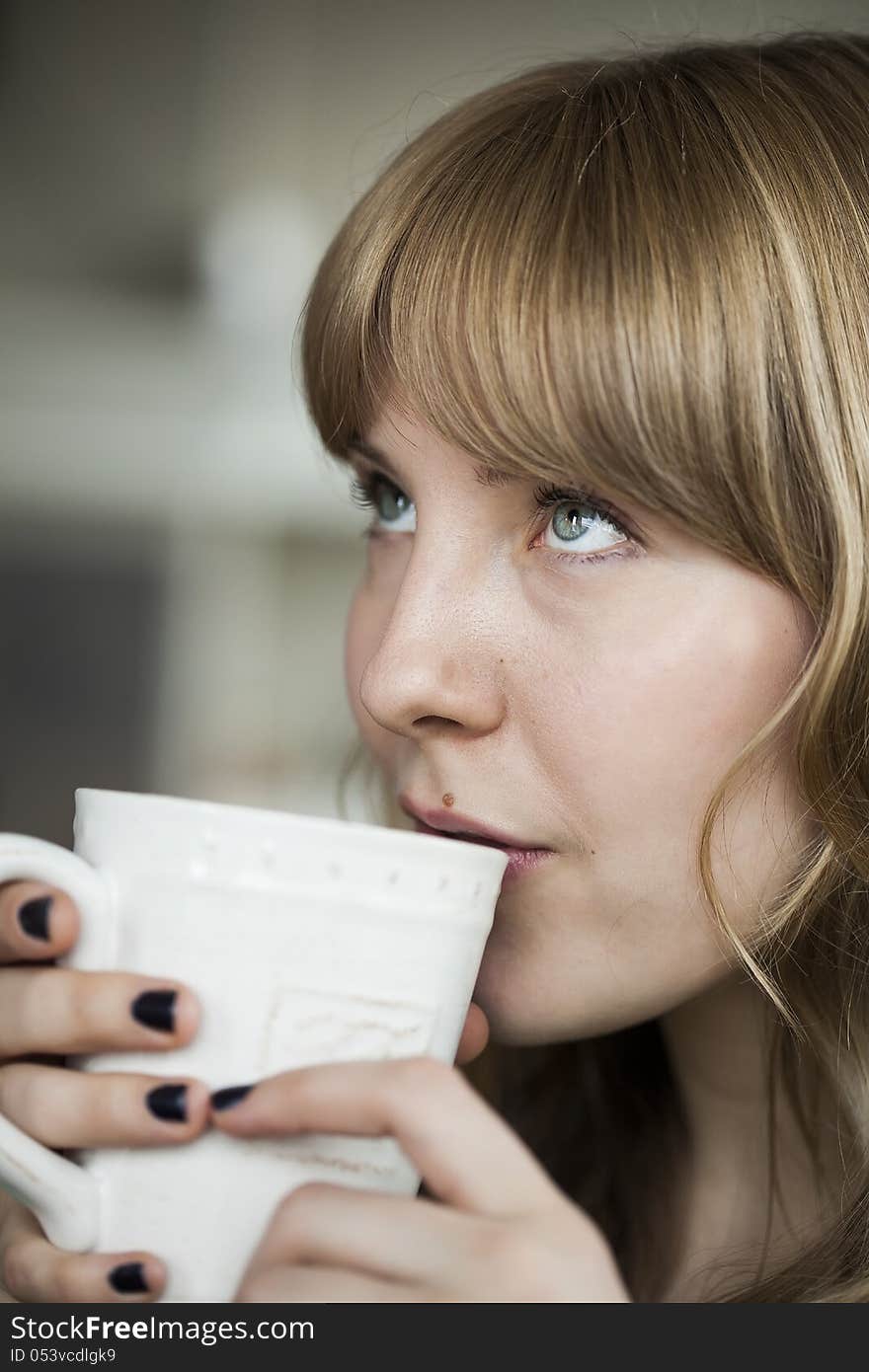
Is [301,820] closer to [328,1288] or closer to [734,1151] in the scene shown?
[328,1288]

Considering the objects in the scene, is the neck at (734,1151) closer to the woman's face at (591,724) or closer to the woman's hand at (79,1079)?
the woman's face at (591,724)

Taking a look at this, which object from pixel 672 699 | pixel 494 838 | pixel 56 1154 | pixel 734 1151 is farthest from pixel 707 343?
pixel 734 1151

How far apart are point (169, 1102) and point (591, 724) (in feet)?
1.05

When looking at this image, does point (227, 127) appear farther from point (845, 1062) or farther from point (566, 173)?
point (845, 1062)

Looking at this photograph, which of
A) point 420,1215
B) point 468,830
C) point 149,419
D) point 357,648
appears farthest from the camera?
point 149,419

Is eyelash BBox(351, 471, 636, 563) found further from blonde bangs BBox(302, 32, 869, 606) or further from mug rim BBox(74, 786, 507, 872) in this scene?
mug rim BBox(74, 786, 507, 872)

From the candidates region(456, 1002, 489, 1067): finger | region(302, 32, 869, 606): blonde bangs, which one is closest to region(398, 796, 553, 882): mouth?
region(456, 1002, 489, 1067): finger

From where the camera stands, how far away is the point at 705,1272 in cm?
89

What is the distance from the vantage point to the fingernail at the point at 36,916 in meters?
0.53

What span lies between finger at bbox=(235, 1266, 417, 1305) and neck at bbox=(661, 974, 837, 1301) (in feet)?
1.58

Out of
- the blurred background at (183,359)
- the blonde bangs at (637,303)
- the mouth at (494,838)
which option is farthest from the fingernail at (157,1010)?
the blurred background at (183,359)

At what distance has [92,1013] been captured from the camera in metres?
0.52

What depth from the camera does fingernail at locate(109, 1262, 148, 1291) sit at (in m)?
0.50

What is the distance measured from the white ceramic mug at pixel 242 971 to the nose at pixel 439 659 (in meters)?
0.19
